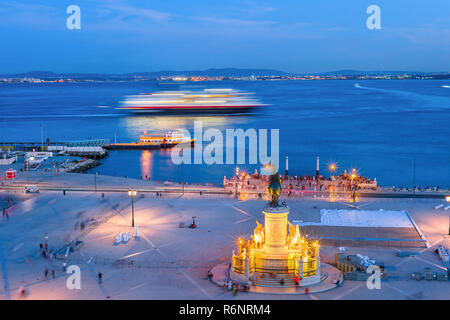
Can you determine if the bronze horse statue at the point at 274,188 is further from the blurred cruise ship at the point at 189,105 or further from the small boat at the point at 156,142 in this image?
the blurred cruise ship at the point at 189,105

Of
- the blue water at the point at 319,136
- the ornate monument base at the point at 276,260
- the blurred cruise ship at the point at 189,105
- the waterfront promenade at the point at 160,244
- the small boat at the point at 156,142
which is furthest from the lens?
the blurred cruise ship at the point at 189,105

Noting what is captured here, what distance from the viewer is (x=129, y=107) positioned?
6914 inches

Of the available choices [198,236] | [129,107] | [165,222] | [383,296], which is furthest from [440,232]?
[129,107]

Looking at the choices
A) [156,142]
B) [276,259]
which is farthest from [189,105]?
[276,259]

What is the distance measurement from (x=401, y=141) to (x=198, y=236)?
7032 centimetres

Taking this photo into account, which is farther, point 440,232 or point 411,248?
point 440,232

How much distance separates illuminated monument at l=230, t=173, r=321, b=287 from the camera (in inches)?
843

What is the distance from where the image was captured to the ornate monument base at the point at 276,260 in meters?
21.4

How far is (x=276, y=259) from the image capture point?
71.9ft

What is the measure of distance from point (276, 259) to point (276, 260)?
0.14 feet

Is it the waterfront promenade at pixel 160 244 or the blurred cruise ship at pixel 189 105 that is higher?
the blurred cruise ship at pixel 189 105

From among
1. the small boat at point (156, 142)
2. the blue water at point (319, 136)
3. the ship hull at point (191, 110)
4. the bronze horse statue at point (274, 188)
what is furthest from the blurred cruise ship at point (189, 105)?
the bronze horse statue at point (274, 188)
